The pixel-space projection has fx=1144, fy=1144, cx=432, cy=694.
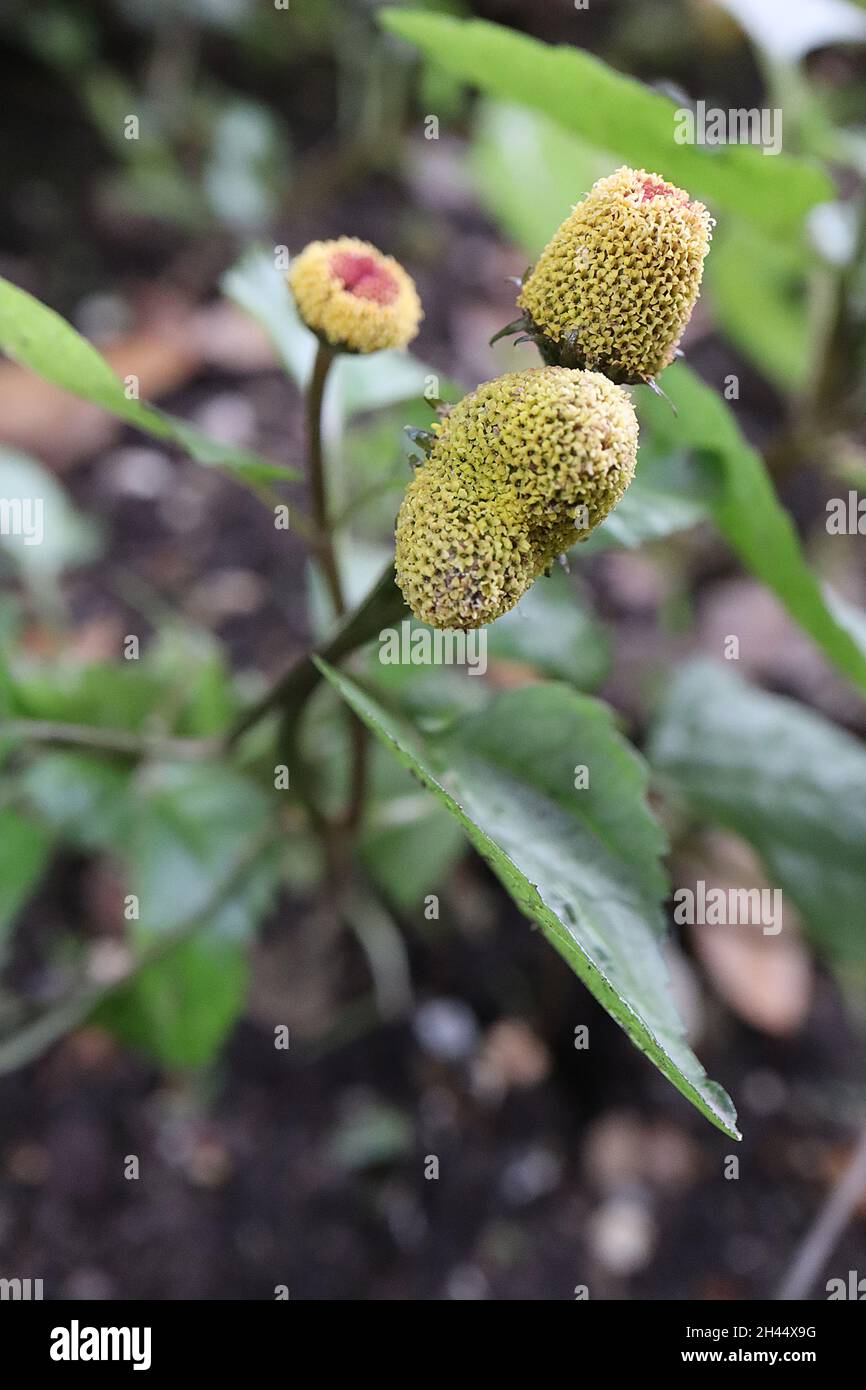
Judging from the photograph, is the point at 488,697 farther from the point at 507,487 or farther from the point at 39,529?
the point at 39,529

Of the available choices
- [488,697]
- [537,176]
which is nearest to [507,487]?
[488,697]

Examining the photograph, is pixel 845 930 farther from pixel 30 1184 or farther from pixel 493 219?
pixel 493 219

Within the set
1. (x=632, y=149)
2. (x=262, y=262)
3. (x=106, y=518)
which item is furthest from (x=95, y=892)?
(x=632, y=149)

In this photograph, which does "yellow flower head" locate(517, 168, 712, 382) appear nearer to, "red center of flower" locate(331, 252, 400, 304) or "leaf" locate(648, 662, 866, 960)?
"red center of flower" locate(331, 252, 400, 304)

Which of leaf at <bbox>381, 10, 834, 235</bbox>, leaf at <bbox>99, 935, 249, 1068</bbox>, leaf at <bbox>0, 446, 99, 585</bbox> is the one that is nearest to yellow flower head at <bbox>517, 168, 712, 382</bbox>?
leaf at <bbox>381, 10, 834, 235</bbox>

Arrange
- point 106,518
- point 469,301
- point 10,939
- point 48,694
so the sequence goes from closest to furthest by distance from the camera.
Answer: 1. point 48,694
2. point 10,939
3. point 106,518
4. point 469,301

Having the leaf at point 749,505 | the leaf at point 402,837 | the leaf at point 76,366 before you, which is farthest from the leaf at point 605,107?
the leaf at point 402,837
